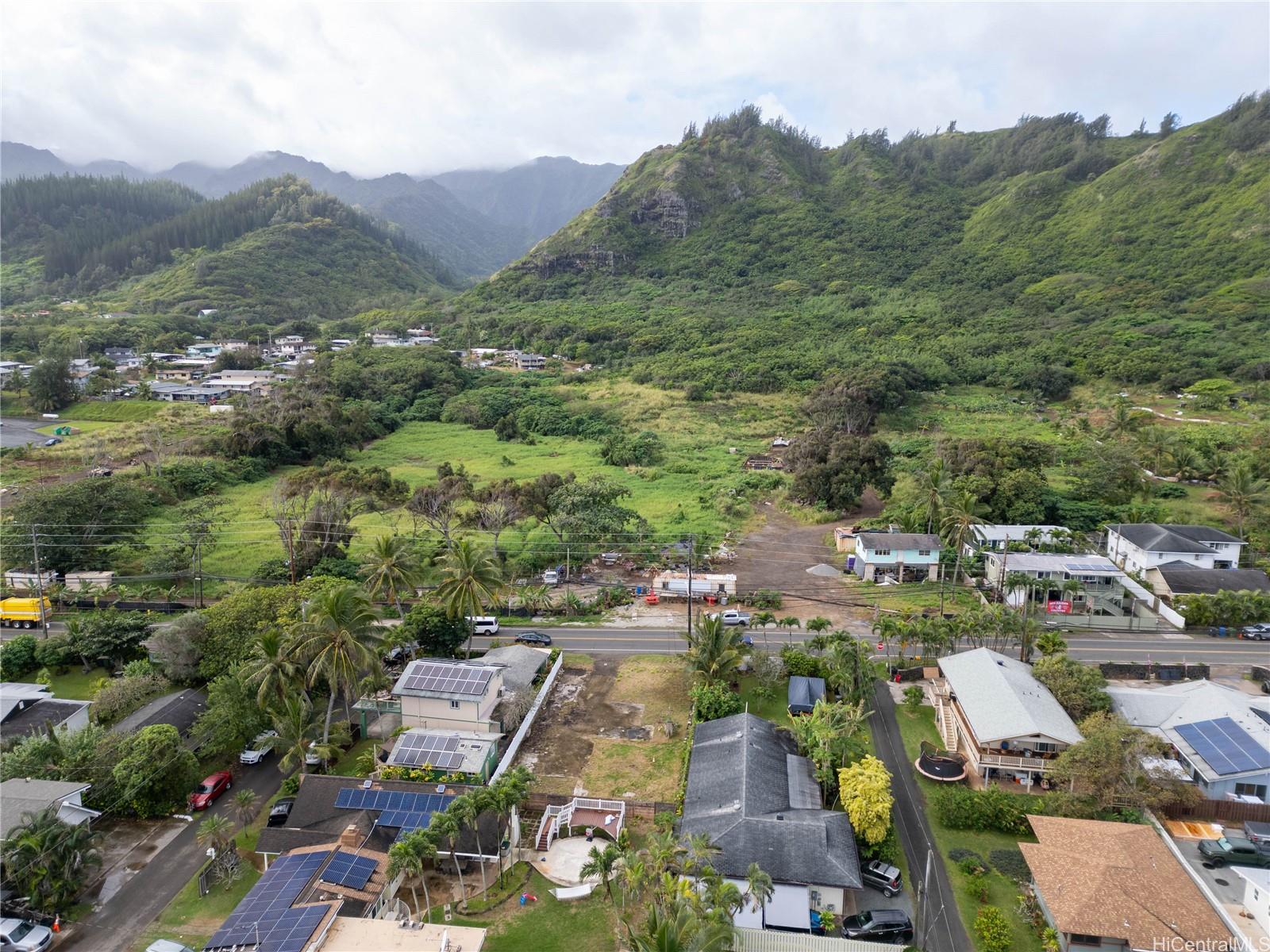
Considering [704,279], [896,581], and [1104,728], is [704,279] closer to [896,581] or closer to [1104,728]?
[896,581]

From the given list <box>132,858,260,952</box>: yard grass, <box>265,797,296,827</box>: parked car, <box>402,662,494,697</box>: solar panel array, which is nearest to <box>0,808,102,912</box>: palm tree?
<box>132,858,260,952</box>: yard grass

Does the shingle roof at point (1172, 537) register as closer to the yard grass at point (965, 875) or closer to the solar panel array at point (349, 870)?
the yard grass at point (965, 875)

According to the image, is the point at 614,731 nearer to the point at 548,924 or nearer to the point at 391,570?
the point at 548,924

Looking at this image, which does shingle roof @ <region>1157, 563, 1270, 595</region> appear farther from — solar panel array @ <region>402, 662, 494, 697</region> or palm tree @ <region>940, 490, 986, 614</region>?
solar panel array @ <region>402, 662, 494, 697</region>

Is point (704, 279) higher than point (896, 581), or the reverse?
point (704, 279)

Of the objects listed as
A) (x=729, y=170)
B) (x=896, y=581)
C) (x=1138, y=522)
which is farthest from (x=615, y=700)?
(x=729, y=170)

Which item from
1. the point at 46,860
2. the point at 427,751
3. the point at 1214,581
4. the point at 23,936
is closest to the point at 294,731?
the point at 427,751
